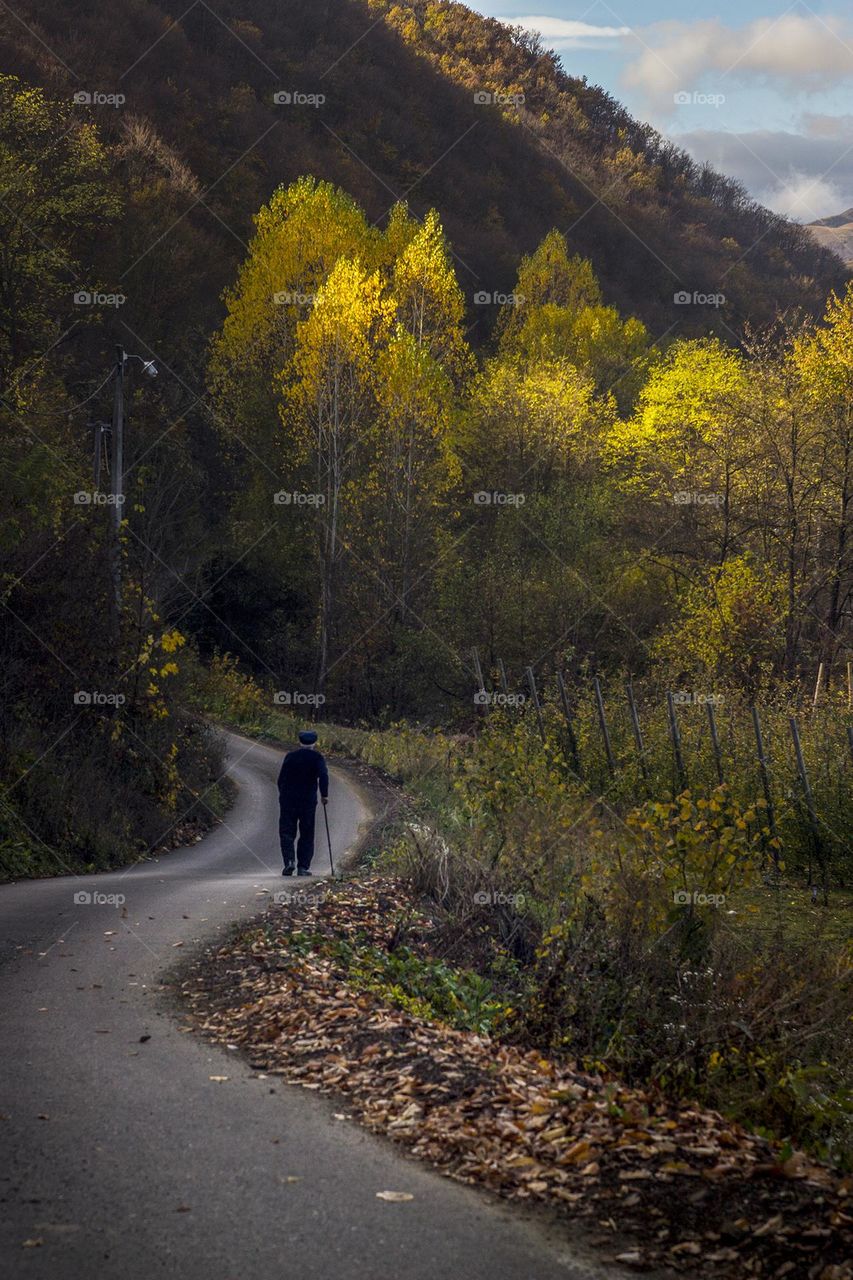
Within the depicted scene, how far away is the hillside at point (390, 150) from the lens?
2126 inches

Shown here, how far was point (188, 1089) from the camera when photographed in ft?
23.4

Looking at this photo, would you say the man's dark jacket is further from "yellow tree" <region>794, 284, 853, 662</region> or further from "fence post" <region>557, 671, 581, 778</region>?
"yellow tree" <region>794, 284, 853, 662</region>

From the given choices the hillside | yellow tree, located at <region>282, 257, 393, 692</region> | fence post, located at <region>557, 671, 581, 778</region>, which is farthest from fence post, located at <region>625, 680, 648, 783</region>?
the hillside

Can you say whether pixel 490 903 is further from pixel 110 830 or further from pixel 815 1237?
pixel 110 830

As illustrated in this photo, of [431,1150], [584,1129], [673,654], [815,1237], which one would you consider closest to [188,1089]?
[431,1150]

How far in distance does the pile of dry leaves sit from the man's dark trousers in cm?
787

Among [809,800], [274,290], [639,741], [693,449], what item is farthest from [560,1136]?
[274,290]

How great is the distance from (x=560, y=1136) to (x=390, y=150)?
76.9 meters

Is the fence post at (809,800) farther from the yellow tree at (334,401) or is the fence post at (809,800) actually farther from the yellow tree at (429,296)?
the yellow tree at (429,296)

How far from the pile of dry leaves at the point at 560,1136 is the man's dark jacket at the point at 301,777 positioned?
24.9 ft

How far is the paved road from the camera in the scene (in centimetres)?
504

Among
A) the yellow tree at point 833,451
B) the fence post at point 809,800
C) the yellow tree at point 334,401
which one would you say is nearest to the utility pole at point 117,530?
the fence post at point 809,800

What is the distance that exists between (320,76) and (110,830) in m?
68.6

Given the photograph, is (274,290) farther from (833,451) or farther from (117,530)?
(117,530)
